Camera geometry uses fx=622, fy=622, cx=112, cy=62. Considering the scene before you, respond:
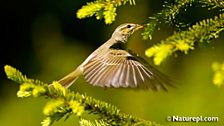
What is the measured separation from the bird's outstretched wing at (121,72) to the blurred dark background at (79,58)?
1.44 metres

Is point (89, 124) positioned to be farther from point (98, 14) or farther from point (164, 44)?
point (164, 44)

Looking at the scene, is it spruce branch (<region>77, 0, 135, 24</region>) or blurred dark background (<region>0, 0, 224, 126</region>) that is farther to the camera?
blurred dark background (<region>0, 0, 224, 126</region>)

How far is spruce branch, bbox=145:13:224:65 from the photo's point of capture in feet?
4.73

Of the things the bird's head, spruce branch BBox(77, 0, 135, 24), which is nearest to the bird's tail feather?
the bird's head

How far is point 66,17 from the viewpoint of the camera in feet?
19.3

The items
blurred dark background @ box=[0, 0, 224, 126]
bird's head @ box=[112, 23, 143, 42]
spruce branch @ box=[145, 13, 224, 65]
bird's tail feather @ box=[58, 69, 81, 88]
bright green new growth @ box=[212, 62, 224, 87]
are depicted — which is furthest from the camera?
blurred dark background @ box=[0, 0, 224, 126]

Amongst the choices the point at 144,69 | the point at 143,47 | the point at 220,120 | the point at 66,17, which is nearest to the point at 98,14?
the point at 144,69

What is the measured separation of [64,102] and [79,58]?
3.46m

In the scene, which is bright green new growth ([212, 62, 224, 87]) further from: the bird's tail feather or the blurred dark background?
the blurred dark background

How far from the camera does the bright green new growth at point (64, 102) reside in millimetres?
1537

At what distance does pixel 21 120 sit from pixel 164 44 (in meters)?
3.41

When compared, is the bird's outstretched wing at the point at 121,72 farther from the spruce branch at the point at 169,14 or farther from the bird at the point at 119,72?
the spruce branch at the point at 169,14

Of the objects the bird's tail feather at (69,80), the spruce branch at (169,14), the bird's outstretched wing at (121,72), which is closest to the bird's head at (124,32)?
the bird's outstretched wing at (121,72)

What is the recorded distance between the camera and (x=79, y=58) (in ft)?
16.5
